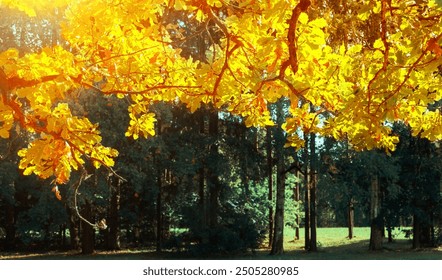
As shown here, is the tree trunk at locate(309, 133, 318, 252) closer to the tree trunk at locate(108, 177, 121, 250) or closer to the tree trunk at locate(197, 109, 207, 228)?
the tree trunk at locate(197, 109, 207, 228)

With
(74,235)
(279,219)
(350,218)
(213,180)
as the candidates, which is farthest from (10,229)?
(350,218)

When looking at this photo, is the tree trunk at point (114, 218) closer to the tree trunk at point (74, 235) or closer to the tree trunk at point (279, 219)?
the tree trunk at point (74, 235)

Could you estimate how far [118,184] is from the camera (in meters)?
22.1

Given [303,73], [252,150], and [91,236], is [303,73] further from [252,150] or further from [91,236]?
[91,236]

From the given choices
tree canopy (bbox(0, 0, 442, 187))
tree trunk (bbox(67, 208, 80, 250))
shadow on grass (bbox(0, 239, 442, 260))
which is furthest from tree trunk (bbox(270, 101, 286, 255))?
tree canopy (bbox(0, 0, 442, 187))

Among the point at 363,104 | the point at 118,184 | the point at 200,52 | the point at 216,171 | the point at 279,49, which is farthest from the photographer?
the point at 118,184

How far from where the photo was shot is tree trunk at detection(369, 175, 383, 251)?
21.4 m

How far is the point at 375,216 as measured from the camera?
2177cm

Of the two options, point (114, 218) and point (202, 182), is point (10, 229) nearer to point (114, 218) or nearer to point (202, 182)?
point (114, 218)

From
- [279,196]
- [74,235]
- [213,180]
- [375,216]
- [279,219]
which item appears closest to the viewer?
[213,180]

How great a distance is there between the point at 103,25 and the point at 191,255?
15.6 meters

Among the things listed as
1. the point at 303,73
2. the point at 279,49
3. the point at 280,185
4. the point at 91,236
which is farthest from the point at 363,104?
the point at 91,236

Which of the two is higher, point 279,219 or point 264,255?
point 279,219

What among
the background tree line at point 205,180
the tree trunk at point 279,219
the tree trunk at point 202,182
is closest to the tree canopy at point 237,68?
the background tree line at point 205,180
